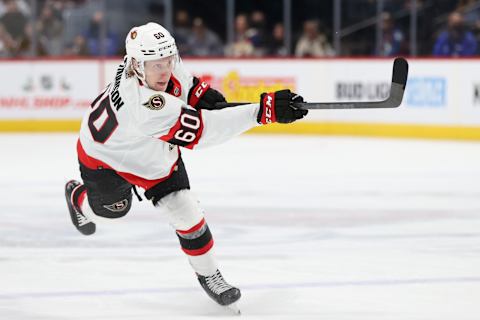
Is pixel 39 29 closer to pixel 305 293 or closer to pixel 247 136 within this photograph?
pixel 247 136

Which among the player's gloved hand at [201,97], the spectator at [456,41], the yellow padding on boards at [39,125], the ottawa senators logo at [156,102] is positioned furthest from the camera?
the yellow padding on boards at [39,125]

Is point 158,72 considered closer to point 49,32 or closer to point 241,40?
point 241,40

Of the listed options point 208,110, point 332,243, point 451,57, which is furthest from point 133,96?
point 451,57

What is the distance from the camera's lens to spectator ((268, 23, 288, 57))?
10.8m

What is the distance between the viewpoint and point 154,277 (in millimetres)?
4086

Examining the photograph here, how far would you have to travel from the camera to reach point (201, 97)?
3727mm

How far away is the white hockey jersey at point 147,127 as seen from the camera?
332cm

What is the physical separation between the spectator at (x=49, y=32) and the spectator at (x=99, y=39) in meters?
0.31

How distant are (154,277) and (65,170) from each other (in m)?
3.81

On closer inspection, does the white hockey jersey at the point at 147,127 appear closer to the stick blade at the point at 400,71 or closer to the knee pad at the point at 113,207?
the knee pad at the point at 113,207

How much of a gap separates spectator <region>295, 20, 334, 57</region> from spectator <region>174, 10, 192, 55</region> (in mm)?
1221

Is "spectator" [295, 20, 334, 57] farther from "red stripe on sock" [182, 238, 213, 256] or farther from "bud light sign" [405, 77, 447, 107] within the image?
"red stripe on sock" [182, 238, 213, 256]

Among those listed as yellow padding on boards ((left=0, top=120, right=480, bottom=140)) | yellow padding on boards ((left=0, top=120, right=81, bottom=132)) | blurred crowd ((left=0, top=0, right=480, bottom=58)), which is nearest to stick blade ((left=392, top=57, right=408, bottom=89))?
yellow padding on boards ((left=0, top=120, right=480, bottom=140))

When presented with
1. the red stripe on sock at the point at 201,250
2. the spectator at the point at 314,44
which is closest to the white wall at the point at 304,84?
the spectator at the point at 314,44
